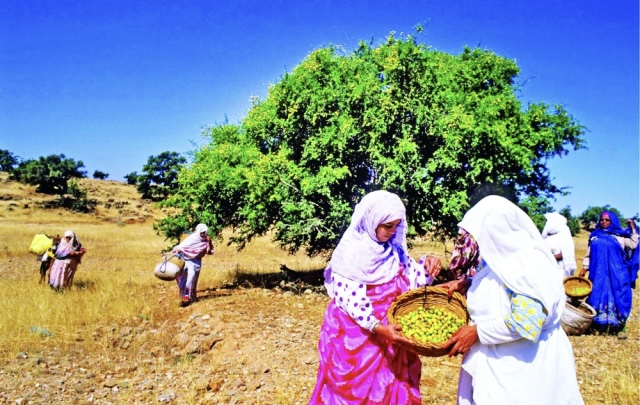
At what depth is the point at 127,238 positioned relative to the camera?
84.7 ft

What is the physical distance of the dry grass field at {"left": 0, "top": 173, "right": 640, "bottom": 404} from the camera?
539 centimetres

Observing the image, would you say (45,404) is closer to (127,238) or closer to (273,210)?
(273,210)

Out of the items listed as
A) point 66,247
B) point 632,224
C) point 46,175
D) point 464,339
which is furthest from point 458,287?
point 46,175

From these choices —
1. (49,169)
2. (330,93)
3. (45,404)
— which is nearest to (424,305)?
(45,404)

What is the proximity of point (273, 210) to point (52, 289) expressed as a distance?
4711 mm

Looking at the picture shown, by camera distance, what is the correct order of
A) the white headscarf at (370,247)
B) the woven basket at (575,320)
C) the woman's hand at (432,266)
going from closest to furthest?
the white headscarf at (370,247), the woman's hand at (432,266), the woven basket at (575,320)

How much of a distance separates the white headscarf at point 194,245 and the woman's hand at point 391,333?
658 cm

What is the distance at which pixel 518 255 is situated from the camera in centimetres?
261

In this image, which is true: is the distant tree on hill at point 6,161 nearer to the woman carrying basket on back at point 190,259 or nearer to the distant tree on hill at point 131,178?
the distant tree on hill at point 131,178

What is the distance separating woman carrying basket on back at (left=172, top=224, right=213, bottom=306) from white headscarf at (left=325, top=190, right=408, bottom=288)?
6.25 metres

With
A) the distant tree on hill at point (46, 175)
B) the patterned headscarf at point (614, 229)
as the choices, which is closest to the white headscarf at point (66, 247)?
the patterned headscarf at point (614, 229)

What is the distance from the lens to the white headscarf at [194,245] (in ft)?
29.8

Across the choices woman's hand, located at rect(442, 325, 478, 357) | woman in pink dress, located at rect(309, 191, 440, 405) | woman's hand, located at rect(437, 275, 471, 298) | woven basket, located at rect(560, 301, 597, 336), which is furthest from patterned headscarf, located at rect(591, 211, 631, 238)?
woman's hand, located at rect(442, 325, 478, 357)

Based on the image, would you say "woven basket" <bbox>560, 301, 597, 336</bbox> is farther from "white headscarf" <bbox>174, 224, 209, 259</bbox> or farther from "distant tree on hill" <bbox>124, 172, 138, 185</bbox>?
"distant tree on hill" <bbox>124, 172, 138, 185</bbox>
